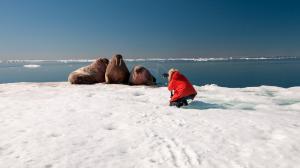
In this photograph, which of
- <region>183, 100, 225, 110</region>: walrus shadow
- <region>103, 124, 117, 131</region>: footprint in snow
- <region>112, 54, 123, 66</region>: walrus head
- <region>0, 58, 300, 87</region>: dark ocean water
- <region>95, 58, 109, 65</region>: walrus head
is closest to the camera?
<region>103, 124, 117, 131</region>: footprint in snow

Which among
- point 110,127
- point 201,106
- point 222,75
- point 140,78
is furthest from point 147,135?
point 222,75

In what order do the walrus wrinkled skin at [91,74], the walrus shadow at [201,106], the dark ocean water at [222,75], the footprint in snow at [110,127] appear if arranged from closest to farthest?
the footprint in snow at [110,127]
the walrus shadow at [201,106]
the walrus wrinkled skin at [91,74]
the dark ocean water at [222,75]

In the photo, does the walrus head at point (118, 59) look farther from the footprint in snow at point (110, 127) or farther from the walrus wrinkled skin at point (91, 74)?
the footprint in snow at point (110, 127)

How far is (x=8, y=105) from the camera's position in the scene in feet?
29.7

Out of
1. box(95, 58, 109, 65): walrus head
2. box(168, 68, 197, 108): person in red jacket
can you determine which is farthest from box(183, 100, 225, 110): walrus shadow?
box(95, 58, 109, 65): walrus head

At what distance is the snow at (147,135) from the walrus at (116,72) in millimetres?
7769

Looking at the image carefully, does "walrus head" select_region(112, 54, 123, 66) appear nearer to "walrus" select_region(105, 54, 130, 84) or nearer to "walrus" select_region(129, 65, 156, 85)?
"walrus" select_region(105, 54, 130, 84)

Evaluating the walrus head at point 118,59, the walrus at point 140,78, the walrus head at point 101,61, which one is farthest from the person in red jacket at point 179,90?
the walrus head at point 101,61

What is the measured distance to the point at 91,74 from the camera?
58.1 ft

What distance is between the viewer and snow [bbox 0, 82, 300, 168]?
4.38 metres

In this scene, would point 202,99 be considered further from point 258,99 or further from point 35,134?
point 35,134

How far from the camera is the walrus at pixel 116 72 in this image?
16938mm

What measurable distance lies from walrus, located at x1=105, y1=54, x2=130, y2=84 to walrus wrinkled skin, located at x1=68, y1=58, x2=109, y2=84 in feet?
3.32

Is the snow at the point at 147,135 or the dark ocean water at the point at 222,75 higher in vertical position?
the snow at the point at 147,135
